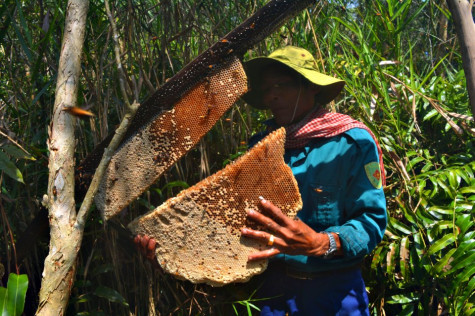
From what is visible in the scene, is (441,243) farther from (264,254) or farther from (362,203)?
(264,254)

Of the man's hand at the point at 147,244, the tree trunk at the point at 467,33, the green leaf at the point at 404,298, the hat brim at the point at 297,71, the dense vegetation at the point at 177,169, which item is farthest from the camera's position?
the green leaf at the point at 404,298

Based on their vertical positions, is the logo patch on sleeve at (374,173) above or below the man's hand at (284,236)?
above

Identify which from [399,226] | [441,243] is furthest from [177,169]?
[441,243]

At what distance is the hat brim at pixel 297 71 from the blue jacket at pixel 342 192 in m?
0.22

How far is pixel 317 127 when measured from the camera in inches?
67.3

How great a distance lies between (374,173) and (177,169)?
918 mm

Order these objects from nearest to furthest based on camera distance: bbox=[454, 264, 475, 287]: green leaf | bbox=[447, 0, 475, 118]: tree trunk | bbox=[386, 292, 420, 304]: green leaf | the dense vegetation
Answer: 1. bbox=[447, 0, 475, 118]: tree trunk
2. bbox=[454, 264, 475, 287]: green leaf
3. the dense vegetation
4. bbox=[386, 292, 420, 304]: green leaf

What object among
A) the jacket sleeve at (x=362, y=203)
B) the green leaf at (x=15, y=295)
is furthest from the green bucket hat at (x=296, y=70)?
the green leaf at (x=15, y=295)

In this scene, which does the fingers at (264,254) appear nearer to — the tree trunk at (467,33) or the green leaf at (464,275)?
the tree trunk at (467,33)

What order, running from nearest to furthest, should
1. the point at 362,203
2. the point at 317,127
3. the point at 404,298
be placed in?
the point at 362,203 < the point at 317,127 < the point at 404,298

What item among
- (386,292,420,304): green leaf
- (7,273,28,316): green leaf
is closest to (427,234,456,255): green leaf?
(386,292,420,304): green leaf

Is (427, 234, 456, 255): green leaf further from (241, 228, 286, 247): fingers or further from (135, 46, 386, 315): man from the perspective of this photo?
(241, 228, 286, 247): fingers

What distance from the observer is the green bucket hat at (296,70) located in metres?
1.73

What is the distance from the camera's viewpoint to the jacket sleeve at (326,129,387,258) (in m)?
1.55
